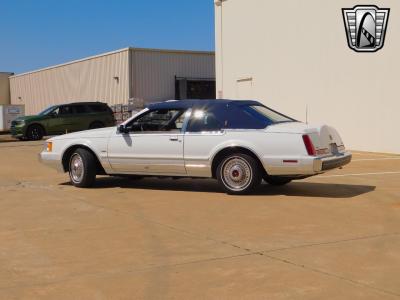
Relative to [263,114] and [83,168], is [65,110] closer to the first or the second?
[83,168]

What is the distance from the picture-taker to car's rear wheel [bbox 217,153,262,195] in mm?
8922

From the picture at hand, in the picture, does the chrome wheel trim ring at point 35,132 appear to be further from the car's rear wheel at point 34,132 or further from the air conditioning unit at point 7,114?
the air conditioning unit at point 7,114

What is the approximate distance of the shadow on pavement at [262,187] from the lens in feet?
30.5

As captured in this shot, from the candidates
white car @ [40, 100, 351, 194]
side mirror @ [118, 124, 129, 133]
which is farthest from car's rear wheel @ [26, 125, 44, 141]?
side mirror @ [118, 124, 129, 133]

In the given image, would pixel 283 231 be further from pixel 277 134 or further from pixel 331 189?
pixel 331 189

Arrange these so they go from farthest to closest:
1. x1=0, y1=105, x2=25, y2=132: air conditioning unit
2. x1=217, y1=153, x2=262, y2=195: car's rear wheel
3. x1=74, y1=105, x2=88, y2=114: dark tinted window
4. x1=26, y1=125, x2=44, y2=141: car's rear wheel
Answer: x1=0, y1=105, x2=25, y2=132: air conditioning unit
x1=74, y1=105, x2=88, y2=114: dark tinted window
x1=26, y1=125, x2=44, y2=141: car's rear wheel
x1=217, y1=153, x2=262, y2=195: car's rear wheel

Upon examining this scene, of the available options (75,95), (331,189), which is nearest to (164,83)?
(75,95)

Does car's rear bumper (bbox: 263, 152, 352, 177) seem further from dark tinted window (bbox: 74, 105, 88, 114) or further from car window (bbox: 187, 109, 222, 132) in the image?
dark tinted window (bbox: 74, 105, 88, 114)

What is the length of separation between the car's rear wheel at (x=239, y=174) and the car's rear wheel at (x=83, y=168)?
2424mm

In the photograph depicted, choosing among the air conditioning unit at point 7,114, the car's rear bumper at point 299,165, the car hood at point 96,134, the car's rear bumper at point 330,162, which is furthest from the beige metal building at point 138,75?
the car's rear bumper at point 299,165

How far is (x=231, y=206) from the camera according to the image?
8.17 meters

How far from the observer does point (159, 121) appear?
984cm

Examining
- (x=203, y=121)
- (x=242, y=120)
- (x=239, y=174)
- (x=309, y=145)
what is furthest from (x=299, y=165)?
(x=203, y=121)

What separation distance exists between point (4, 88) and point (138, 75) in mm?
23583
